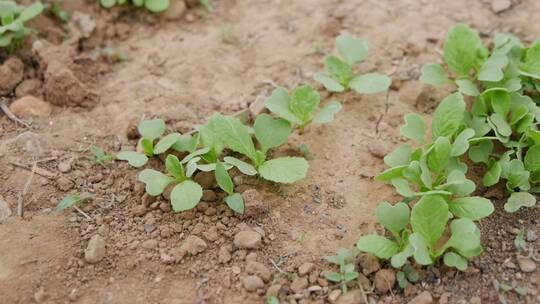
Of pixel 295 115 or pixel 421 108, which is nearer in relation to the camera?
pixel 295 115

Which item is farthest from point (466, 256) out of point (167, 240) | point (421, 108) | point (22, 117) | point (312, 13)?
point (22, 117)

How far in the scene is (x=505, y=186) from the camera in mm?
2232

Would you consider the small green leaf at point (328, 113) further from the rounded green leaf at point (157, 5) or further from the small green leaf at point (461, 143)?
the rounded green leaf at point (157, 5)

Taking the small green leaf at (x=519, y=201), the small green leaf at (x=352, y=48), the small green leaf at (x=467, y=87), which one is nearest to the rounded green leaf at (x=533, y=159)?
the small green leaf at (x=519, y=201)

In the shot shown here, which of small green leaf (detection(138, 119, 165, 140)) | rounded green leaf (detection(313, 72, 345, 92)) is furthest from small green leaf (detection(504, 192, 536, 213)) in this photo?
small green leaf (detection(138, 119, 165, 140))

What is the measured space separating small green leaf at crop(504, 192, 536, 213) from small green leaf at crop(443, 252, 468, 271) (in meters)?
0.29

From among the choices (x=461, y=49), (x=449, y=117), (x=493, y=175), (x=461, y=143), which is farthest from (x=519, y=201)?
(x=461, y=49)

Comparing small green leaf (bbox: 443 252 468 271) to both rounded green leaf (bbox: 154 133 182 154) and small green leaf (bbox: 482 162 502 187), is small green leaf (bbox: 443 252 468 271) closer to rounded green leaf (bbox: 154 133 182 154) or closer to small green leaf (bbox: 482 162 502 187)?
small green leaf (bbox: 482 162 502 187)

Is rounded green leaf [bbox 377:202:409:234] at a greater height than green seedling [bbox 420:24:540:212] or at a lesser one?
lesser

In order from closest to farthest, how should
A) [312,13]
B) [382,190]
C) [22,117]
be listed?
[382,190] → [22,117] → [312,13]

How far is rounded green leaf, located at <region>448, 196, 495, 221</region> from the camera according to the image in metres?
1.99

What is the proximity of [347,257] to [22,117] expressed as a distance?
158 cm

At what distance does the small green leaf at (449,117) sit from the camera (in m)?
2.28

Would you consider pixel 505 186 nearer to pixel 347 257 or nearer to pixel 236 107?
pixel 347 257
